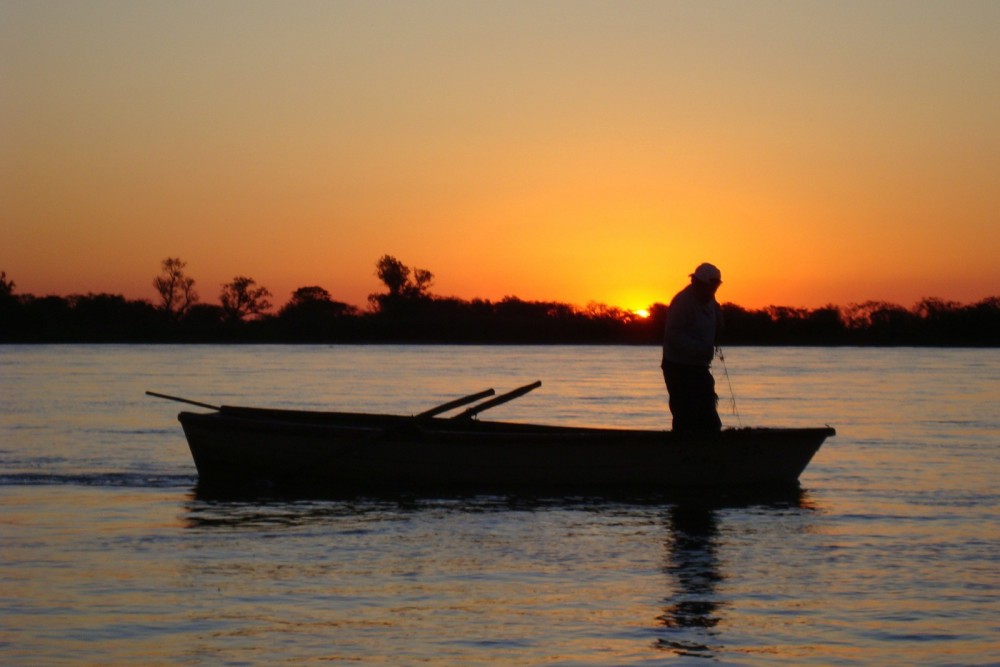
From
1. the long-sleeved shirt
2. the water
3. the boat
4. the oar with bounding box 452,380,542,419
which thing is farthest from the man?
the oar with bounding box 452,380,542,419

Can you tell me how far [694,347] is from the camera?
14375mm

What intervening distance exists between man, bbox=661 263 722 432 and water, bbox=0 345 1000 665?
1050 mm

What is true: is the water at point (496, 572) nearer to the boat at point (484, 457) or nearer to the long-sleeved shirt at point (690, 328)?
the boat at point (484, 457)

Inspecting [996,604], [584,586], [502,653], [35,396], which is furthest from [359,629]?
[35,396]

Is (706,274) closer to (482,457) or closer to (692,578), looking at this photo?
(482,457)

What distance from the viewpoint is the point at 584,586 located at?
32.4 ft

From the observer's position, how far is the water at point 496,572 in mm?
7984

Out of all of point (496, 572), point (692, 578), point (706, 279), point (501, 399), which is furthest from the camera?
point (501, 399)

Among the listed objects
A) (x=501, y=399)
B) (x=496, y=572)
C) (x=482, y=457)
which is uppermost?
(x=501, y=399)

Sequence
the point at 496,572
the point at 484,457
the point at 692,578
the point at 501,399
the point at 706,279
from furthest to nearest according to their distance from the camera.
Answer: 1. the point at 501,399
2. the point at 484,457
3. the point at 706,279
4. the point at 496,572
5. the point at 692,578

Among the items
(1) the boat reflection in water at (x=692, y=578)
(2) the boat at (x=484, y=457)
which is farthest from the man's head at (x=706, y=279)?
(1) the boat reflection in water at (x=692, y=578)

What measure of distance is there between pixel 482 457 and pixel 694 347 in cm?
283

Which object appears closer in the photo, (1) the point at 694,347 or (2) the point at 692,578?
(2) the point at 692,578

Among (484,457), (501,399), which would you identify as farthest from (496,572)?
(501,399)
